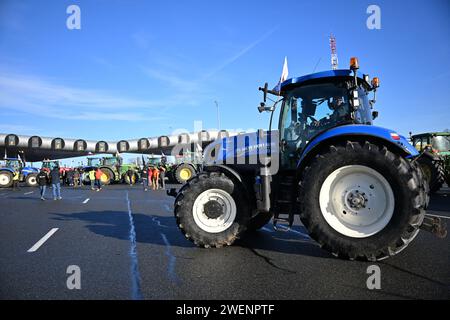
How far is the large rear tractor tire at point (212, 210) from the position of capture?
18.3 feet

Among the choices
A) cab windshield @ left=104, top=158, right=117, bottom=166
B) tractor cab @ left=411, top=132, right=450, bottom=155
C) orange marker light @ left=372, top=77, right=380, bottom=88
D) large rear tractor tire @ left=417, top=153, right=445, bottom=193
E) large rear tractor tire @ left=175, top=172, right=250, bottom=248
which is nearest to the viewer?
large rear tractor tire @ left=175, top=172, right=250, bottom=248

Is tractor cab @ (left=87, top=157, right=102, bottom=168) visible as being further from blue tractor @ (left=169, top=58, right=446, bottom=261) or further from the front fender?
the front fender

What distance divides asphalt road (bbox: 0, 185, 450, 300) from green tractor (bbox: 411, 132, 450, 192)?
619 cm

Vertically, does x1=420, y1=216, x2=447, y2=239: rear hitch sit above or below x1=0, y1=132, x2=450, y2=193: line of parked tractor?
below

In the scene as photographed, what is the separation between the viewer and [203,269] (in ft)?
14.7

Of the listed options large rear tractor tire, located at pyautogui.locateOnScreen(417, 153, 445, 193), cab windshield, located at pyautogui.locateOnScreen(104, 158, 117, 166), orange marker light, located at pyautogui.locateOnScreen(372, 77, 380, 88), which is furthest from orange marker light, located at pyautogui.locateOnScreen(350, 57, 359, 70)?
cab windshield, located at pyautogui.locateOnScreen(104, 158, 117, 166)

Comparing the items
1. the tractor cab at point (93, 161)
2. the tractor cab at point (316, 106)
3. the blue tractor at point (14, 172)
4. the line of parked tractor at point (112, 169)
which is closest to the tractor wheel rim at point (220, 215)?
the tractor cab at point (316, 106)

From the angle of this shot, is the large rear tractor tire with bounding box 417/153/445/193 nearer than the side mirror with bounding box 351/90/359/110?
No

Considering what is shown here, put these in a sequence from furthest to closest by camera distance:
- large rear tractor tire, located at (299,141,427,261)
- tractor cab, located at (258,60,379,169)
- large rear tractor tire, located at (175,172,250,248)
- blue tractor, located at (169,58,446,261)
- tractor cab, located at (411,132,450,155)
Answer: tractor cab, located at (411,132,450,155) → large rear tractor tire, located at (175,172,250,248) → tractor cab, located at (258,60,379,169) → blue tractor, located at (169,58,446,261) → large rear tractor tire, located at (299,141,427,261)

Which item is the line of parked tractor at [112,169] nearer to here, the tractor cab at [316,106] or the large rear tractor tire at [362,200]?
the tractor cab at [316,106]

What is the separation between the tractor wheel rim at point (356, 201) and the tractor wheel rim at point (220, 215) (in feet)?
4.93

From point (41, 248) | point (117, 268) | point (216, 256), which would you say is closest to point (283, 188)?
point (216, 256)

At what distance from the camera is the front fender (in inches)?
183
